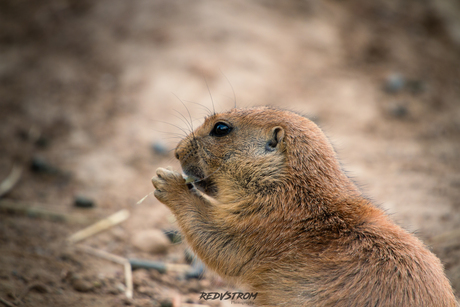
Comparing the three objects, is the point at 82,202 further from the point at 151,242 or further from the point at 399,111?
the point at 399,111

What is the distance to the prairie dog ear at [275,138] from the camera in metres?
3.15

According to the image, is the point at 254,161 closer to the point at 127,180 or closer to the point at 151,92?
the point at 127,180

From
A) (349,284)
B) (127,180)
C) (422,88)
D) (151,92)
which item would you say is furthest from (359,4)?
(349,284)

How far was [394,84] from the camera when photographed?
27.0 feet

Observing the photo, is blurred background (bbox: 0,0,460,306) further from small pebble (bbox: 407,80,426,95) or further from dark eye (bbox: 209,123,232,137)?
dark eye (bbox: 209,123,232,137)

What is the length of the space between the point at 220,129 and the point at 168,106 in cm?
400

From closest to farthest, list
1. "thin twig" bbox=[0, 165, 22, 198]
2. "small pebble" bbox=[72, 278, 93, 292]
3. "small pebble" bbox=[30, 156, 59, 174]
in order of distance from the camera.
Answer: "small pebble" bbox=[72, 278, 93, 292] < "thin twig" bbox=[0, 165, 22, 198] < "small pebble" bbox=[30, 156, 59, 174]

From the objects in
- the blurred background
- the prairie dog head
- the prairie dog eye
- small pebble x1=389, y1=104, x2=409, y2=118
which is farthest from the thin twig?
small pebble x1=389, y1=104, x2=409, y2=118

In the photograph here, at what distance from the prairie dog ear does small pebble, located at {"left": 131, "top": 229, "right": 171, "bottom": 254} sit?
7.49ft

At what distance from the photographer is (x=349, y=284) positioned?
98.0 inches

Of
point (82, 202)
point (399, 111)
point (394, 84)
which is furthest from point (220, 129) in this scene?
point (394, 84)

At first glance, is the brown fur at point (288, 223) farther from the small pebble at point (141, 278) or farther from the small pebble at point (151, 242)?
the small pebble at point (151, 242)

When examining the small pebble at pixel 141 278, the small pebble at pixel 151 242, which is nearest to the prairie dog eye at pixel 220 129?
the small pebble at pixel 141 278

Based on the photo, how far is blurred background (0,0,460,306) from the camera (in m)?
4.33
